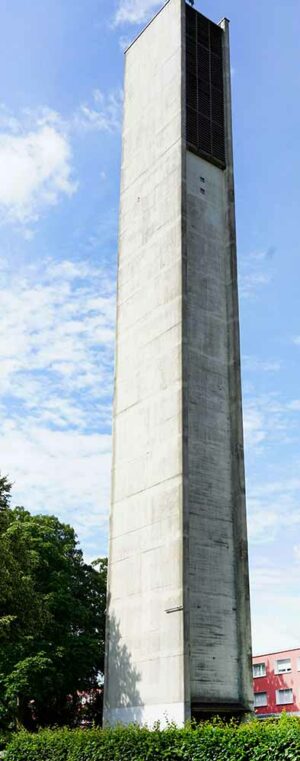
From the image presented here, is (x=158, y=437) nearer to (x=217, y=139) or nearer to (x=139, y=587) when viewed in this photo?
(x=139, y=587)

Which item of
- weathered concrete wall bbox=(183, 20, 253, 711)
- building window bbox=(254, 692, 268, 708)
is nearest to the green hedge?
weathered concrete wall bbox=(183, 20, 253, 711)

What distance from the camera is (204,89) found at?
27.7 m

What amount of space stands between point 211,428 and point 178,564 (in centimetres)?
470

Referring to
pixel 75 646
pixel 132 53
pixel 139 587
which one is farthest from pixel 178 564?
pixel 132 53

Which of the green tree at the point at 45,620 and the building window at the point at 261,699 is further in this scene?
the building window at the point at 261,699

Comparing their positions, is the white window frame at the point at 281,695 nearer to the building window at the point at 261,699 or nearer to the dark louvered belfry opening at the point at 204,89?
the building window at the point at 261,699

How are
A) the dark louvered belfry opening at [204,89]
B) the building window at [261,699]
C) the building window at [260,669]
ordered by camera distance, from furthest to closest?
the building window at [260,669] → the building window at [261,699] → the dark louvered belfry opening at [204,89]

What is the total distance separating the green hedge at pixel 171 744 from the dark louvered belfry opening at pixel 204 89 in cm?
1981

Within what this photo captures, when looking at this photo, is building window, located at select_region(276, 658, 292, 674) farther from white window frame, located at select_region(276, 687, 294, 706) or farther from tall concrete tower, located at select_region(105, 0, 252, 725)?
tall concrete tower, located at select_region(105, 0, 252, 725)

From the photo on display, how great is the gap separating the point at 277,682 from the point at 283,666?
143 cm

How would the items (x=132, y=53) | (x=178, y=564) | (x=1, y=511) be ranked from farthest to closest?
(x=132, y=53), (x=1, y=511), (x=178, y=564)

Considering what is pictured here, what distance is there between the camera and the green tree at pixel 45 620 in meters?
25.1

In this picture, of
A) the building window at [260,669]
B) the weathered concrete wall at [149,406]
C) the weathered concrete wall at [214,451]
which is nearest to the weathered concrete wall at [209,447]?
the weathered concrete wall at [214,451]

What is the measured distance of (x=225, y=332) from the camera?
25094 millimetres
